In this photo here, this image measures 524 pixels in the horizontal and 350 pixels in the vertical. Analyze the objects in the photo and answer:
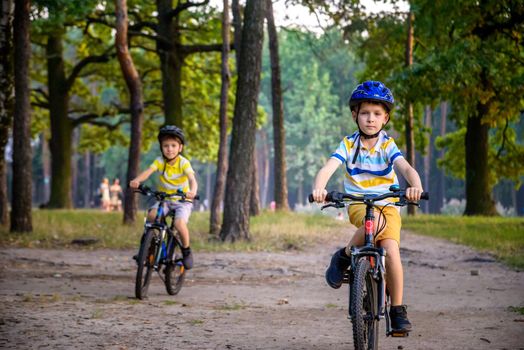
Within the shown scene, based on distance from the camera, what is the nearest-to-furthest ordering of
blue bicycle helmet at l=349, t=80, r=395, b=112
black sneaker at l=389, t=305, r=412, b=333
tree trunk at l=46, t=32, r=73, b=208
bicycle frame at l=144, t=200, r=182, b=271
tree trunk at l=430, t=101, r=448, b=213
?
black sneaker at l=389, t=305, r=412, b=333 < blue bicycle helmet at l=349, t=80, r=395, b=112 < bicycle frame at l=144, t=200, r=182, b=271 < tree trunk at l=46, t=32, r=73, b=208 < tree trunk at l=430, t=101, r=448, b=213

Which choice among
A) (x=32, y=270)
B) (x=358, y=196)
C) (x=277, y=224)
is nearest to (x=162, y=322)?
(x=358, y=196)

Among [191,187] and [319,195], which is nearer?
[319,195]

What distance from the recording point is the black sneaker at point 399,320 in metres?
6.05

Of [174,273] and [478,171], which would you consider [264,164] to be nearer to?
[478,171]

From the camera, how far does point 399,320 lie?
608 cm

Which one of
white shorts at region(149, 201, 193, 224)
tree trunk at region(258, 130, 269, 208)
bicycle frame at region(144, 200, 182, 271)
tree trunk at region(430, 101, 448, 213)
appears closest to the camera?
bicycle frame at region(144, 200, 182, 271)

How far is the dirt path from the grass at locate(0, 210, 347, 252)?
5.52ft

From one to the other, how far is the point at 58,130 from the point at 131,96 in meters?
13.2

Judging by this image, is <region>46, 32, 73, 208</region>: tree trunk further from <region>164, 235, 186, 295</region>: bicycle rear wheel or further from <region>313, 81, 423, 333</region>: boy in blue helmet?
<region>313, 81, 423, 333</region>: boy in blue helmet

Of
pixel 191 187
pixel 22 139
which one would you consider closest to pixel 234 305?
pixel 191 187

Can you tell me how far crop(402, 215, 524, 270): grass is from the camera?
16438 millimetres

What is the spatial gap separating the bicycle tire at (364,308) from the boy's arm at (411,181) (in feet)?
1.83

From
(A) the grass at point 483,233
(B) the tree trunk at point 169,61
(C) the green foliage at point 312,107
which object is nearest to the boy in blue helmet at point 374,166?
(A) the grass at point 483,233

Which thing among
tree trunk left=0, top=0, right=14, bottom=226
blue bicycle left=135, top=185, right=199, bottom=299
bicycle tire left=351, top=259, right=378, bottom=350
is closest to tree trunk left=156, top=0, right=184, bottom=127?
tree trunk left=0, top=0, right=14, bottom=226
